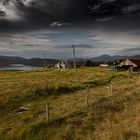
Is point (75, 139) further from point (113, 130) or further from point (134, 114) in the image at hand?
point (134, 114)

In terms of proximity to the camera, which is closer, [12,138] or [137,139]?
[137,139]

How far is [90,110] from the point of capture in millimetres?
22188

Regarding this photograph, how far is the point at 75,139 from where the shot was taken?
55.3ft

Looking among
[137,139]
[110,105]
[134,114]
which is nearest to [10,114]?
[110,105]

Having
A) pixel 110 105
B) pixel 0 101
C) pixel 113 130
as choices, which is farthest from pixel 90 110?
pixel 0 101

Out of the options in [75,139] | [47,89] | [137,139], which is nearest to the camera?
[137,139]

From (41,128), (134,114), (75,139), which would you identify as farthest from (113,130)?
(41,128)

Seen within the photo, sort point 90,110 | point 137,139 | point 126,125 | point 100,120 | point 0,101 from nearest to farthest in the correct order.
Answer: point 137,139
point 126,125
point 100,120
point 90,110
point 0,101

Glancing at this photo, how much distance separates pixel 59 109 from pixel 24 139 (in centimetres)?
726

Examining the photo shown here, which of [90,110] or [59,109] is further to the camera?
[59,109]

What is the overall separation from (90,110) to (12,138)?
696 cm

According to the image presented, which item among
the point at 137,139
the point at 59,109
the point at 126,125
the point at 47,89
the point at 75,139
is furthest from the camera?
the point at 47,89

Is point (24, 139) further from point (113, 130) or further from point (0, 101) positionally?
point (0, 101)

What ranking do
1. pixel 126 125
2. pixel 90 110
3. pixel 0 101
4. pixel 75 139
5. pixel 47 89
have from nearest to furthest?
1. pixel 75 139
2. pixel 126 125
3. pixel 90 110
4. pixel 0 101
5. pixel 47 89
